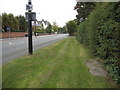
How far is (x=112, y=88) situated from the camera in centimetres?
411

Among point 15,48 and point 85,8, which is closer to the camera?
point 15,48

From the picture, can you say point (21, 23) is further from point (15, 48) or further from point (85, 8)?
point (15, 48)

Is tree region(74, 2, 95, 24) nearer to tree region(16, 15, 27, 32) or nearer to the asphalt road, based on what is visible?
the asphalt road

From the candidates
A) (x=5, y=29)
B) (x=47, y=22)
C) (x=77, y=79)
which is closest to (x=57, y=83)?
(x=77, y=79)

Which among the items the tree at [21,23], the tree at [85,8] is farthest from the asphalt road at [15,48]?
the tree at [21,23]

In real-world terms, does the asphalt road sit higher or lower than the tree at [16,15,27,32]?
lower

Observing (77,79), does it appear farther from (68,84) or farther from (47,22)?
(47,22)

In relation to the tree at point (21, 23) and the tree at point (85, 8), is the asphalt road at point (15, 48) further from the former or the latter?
the tree at point (21, 23)

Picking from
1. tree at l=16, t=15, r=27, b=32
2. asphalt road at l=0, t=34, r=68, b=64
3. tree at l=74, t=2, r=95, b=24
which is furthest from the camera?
tree at l=16, t=15, r=27, b=32

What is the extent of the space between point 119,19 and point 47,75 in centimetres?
306

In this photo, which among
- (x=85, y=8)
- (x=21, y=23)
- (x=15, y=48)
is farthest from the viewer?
(x=21, y=23)

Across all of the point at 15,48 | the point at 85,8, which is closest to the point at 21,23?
the point at 85,8

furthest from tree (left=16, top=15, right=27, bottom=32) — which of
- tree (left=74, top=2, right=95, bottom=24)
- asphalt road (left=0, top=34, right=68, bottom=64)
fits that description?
tree (left=74, top=2, right=95, bottom=24)

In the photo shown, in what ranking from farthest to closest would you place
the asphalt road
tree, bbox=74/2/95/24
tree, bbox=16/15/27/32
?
tree, bbox=16/15/27/32, tree, bbox=74/2/95/24, the asphalt road
